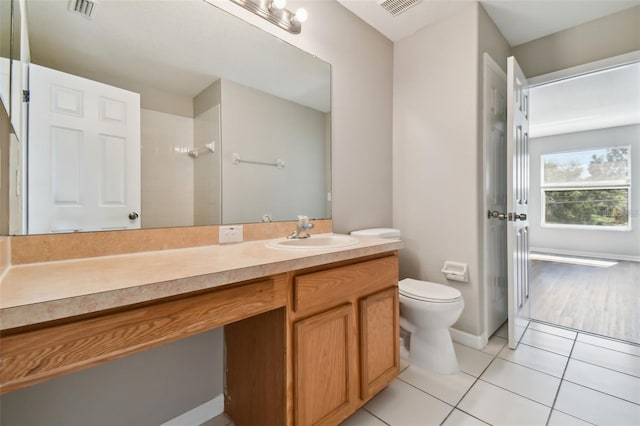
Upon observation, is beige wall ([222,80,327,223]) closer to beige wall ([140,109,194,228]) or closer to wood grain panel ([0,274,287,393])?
beige wall ([140,109,194,228])

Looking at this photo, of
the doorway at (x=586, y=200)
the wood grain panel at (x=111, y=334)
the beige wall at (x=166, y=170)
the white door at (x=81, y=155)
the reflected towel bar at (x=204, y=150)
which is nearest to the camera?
the wood grain panel at (x=111, y=334)

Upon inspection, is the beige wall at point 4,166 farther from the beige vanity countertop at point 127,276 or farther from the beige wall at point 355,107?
the beige wall at point 355,107

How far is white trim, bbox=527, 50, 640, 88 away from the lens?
6.54ft

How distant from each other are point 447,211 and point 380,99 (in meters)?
1.07

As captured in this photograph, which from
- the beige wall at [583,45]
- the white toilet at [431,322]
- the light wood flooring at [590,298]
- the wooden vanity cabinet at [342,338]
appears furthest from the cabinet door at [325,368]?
the beige wall at [583,45]

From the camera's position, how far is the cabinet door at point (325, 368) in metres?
1.02

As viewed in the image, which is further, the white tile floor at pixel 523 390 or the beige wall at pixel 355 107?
the beige wall at pixel 355 107

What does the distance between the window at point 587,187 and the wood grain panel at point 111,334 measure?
686 cm

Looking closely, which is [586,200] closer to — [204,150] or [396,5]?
[396,5]

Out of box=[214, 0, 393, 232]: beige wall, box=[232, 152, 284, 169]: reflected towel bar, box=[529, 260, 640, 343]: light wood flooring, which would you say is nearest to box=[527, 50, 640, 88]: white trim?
box=[214, 0, 393, 232]: beige wall

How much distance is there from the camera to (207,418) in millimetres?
1316

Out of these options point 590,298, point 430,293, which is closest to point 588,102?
point 590,298

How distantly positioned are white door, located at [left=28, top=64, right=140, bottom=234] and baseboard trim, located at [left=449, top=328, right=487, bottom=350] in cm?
218

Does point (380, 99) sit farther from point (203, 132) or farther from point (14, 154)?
point (14, 154)
